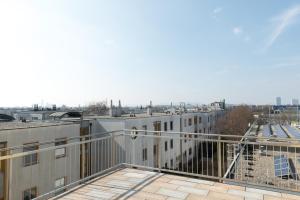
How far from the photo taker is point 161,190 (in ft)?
15.8

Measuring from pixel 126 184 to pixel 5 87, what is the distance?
3221cm

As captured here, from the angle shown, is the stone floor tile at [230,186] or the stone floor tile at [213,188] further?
the stone floor tile at [230,186]

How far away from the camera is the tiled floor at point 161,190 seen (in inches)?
176

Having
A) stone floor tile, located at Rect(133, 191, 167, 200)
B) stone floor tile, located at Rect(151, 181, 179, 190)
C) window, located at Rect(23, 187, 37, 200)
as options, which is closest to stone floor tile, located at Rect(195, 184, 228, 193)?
stone floor tile, located at Rect(151, 181, 179, 190)

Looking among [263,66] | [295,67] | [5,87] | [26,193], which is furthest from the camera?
[5,87]

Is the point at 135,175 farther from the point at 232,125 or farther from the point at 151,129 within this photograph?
the point at 232,125

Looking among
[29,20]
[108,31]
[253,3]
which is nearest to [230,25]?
[253,3]

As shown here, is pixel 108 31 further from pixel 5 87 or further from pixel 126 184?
pixel 5 87

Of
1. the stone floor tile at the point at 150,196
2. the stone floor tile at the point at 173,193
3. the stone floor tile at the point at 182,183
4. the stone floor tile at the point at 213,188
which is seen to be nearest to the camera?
the stone floor tile at the point at 150,196

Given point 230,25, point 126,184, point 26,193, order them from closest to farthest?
point 126,184 → point 26,193 → point 230,25

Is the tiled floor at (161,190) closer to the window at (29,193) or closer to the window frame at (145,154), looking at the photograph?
the window at (29,193)

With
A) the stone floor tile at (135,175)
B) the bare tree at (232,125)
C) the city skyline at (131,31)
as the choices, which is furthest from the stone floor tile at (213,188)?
the bare tree at (232,125)

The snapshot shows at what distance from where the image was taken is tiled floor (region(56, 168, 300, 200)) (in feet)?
14.6

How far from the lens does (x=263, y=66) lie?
28.5 metres
